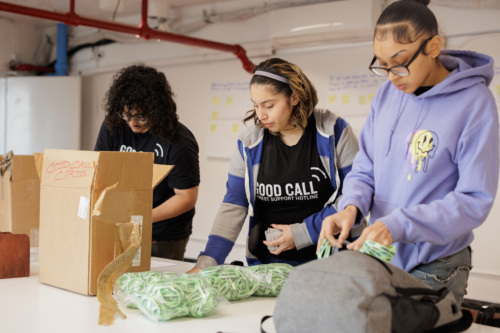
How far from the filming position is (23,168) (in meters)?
2.25

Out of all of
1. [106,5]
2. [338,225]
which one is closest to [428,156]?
[338,225]

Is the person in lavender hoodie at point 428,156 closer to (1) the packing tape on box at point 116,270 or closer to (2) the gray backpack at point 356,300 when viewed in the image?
(2) the gray backpack at point 356,300

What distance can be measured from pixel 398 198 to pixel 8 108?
6035 mm

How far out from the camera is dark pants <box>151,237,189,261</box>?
2.37 metres

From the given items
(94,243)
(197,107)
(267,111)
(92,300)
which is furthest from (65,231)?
(197,107)

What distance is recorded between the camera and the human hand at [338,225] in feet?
4.33

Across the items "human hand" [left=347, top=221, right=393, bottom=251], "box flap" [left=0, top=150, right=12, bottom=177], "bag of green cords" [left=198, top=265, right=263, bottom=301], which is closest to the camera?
"human hand" [left=347, top=221, right=393, bottom=251]

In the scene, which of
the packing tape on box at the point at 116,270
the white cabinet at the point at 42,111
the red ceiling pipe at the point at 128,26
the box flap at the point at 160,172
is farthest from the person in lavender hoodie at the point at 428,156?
the white cabinet at the point at 42,111

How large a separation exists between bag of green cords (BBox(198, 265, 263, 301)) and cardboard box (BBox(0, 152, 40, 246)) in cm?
107

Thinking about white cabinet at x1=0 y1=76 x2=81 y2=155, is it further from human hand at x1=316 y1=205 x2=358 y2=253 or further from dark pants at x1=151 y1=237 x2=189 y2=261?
human hand at x1=316 y1=205 x2=358 y2=253

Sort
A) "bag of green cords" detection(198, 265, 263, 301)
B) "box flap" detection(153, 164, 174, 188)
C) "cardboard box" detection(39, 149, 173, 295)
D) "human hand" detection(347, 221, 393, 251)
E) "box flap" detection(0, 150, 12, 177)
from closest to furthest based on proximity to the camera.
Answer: "human hand" detection(347, 221, 393, 251) < "bag of green cords" detection(198, 265, 263, 301) < "cardboard box" detection(39, 149, 173, 295) < "box flap" detection(153, 164, 174, 188) < "box flap" detection(0, 150, 12, 177)

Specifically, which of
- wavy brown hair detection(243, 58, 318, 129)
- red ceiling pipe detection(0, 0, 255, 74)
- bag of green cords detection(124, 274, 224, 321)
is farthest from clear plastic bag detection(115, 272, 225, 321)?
red ceiling pipe detection(0, 0, 255, 74)

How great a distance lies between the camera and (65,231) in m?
1.61

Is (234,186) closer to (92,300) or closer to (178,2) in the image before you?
(92,300)
